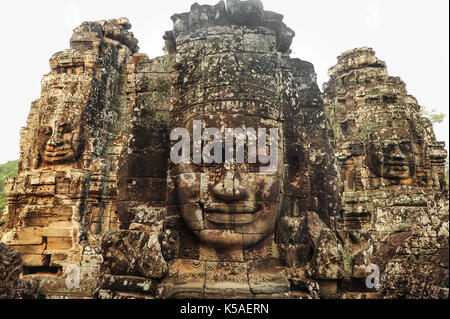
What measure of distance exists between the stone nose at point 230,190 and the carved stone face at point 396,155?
9.17 metres

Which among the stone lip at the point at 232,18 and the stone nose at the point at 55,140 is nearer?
the stone lip at the point at 232,18

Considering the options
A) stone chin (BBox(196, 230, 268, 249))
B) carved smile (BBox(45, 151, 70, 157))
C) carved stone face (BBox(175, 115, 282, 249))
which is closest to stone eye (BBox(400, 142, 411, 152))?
carved stone face (BBox(175, 115, 282, 249))

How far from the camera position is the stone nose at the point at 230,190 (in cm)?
327

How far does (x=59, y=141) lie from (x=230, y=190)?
7.35 m

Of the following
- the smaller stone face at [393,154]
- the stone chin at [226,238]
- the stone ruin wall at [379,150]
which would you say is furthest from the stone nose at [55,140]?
the smaller stone face at [393,154]

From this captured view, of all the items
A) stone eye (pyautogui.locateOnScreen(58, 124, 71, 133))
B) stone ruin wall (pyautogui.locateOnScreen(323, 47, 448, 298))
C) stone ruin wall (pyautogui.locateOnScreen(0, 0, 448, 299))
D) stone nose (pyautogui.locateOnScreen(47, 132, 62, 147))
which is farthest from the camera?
stone ruin wall (pyautogui.locateOnScreen(323, 47, 448, 298))

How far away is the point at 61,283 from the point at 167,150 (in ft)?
18.5

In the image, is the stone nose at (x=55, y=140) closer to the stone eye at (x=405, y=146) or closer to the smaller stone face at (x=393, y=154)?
the smaller stone face at (x=393, y=154)

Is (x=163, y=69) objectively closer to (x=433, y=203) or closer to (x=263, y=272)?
(x=263, y=272)

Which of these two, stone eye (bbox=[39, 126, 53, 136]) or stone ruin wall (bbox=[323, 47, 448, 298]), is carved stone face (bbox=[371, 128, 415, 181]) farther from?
stone eye (bbox=[39, 126, 53, 136])

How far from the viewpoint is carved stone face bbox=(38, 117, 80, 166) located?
898 centimetres

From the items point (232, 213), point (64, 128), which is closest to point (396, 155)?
point (232, 213)

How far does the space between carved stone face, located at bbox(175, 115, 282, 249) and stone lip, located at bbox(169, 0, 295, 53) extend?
1300 mm
